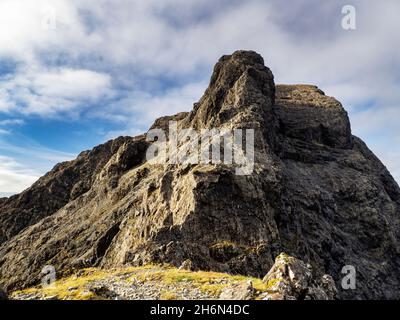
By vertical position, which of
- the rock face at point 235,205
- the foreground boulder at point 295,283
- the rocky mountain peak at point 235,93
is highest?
the rocky mountain peak at point 235,93

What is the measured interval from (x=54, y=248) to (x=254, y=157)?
4178 cm

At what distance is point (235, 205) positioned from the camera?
201ft

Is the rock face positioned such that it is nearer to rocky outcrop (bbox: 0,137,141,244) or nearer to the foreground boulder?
rocky outcrop (bbox: 0,137,141,244)

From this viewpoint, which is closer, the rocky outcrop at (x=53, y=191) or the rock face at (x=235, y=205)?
the rock face at (x=235, y=205)

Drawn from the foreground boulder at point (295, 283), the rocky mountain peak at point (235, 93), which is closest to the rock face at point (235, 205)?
the rocky mountain peak at point (235, 93)

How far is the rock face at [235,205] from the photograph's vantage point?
187 ft

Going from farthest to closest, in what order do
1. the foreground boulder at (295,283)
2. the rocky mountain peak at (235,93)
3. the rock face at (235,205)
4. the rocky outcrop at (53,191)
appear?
the rocky outcrop at (53,191), the rocky mountain peak at (235,93), the rock face at (235,205), the foreground boulder at (295,283)

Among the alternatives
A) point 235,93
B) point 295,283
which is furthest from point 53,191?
point 295,283

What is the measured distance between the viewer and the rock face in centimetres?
5712

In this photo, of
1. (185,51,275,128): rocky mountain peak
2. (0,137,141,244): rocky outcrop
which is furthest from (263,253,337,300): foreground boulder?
(0,137,141,244): rocky outcrop

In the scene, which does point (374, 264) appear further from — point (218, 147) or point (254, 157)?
point (218, 147)

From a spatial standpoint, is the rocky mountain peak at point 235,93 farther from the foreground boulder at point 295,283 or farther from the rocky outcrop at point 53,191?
the foreground boulder at point 295,283

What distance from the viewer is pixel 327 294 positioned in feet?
86.8

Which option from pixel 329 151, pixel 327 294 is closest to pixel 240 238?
pixel 327 294
